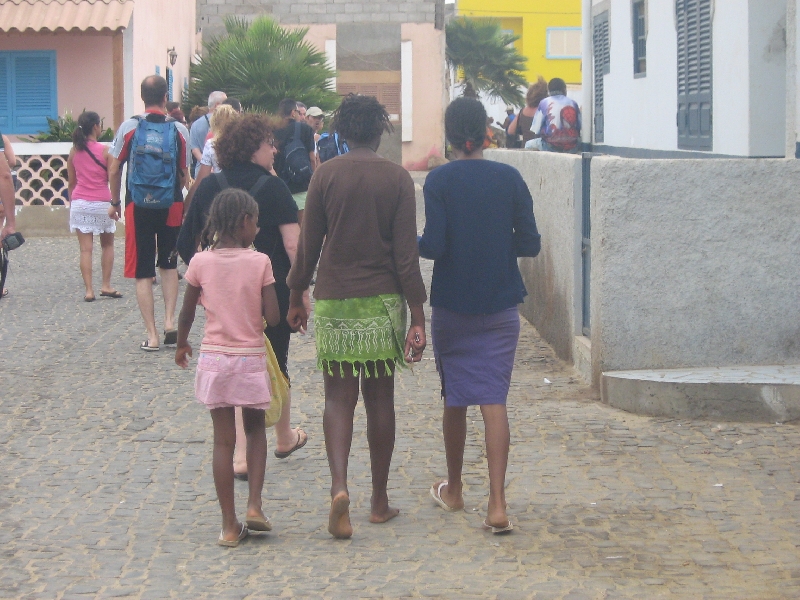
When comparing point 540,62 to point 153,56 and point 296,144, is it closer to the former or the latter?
point 153,56

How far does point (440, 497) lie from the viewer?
530cm

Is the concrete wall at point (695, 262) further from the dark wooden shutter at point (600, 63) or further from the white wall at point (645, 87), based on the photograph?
the dark wooden shutter at point (600, 63)

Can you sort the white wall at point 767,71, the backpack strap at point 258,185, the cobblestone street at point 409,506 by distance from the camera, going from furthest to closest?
1. the white wall at point 767,71
2. the backpack strap at point 258,185
3. the cobblestone street at point 409,506

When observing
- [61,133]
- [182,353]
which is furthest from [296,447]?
[61,133]

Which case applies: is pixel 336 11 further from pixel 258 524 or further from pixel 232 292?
pixel 258 524

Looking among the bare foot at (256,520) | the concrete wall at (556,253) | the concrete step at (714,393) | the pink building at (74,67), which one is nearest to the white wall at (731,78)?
the concrete wall at (556,253)

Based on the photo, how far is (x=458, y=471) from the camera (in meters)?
5.22

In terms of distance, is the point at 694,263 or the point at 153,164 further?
the point at 153,164

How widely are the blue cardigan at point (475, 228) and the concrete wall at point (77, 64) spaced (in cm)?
1554

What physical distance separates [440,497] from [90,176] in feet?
24.0

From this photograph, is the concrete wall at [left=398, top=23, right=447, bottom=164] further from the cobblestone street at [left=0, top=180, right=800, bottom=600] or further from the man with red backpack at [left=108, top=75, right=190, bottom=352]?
the cobblestone street at [left=0, top=180, right=800, bottom=600]

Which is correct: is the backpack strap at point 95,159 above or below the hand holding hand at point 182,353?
above

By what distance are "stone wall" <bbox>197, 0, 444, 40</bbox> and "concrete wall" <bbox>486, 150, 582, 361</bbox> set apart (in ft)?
81.6

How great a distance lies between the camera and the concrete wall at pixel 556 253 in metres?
8.20
